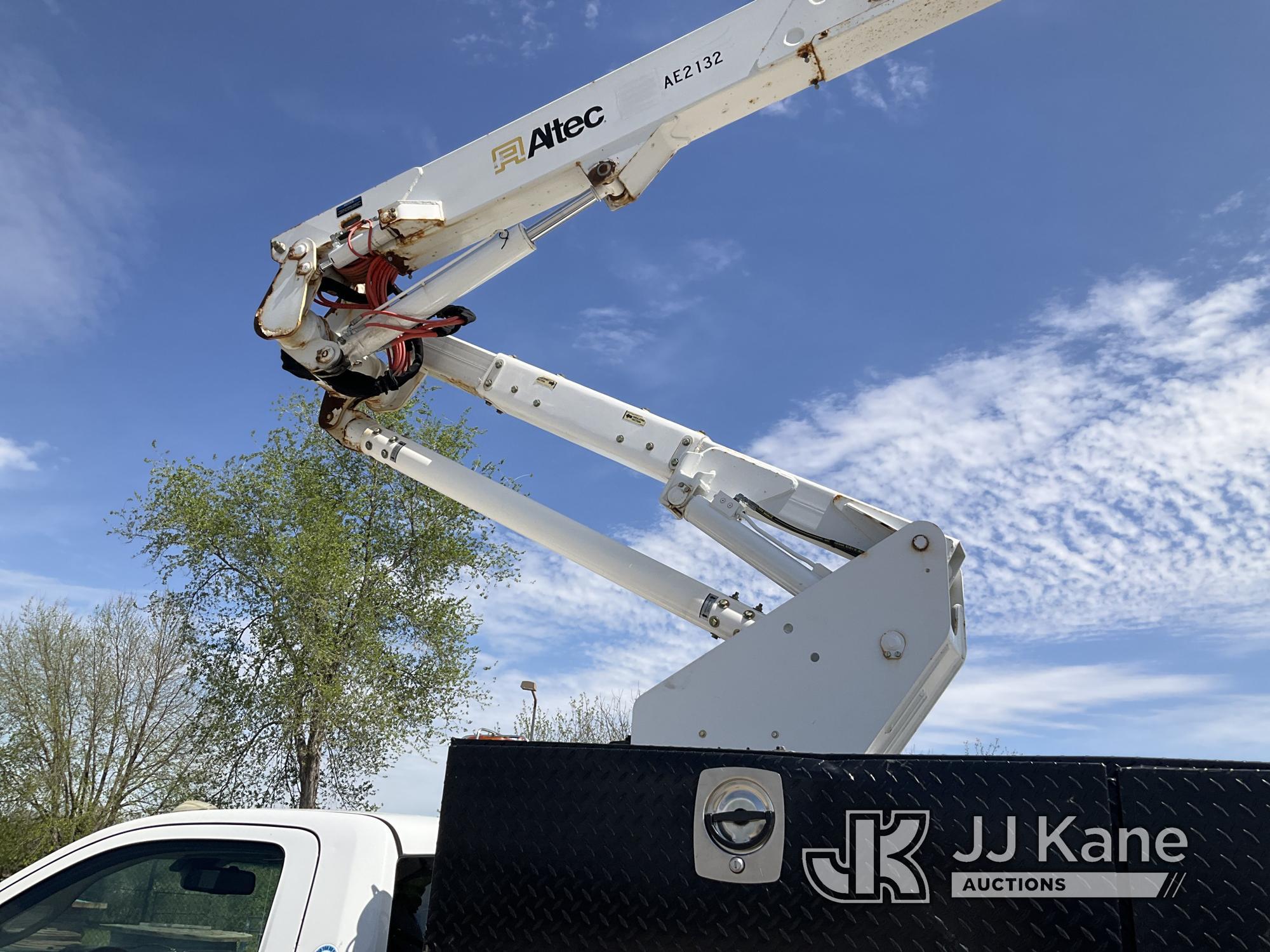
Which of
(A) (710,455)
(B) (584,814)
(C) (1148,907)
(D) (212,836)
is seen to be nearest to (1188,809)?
(C) (1148,907)

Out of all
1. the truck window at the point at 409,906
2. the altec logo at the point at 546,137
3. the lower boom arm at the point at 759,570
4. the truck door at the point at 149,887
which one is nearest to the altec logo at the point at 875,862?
the truck window at the point at 409,906

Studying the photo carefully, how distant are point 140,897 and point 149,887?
0.05 metres

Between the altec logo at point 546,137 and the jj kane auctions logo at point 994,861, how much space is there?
A: 484 centimetres

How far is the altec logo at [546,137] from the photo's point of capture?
6145mm

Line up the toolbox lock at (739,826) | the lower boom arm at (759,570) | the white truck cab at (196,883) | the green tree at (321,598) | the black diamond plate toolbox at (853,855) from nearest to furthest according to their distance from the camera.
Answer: the black diamond plate toolbox at (853,855)
the toolbox lock at (739,826)
the white truck cab at (196,883)
the lower boom arm at (759,570)
the green tree at (321,598)

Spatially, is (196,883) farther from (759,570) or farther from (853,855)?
(759,570)

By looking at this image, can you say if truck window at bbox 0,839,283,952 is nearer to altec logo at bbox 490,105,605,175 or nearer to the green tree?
altec logo at bbox 490,105,605,175

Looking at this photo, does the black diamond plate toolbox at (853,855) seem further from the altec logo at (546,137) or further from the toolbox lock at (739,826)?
the altec logo at (546,137)

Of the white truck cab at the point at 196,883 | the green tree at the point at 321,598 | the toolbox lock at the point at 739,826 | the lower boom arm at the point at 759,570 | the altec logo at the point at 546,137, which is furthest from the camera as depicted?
the green tree at the point at 321,598

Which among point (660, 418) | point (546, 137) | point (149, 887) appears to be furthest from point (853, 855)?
point (546, 137)

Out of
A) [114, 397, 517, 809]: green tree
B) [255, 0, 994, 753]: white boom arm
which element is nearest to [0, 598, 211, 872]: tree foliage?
[114, 397, 517, 809]: green tree

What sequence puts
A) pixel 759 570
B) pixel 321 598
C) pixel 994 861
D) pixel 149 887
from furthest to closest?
pixel 321 598 → pixel 759 570 → pixel 149 887 → pixel 994 861

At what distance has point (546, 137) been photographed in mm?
6266

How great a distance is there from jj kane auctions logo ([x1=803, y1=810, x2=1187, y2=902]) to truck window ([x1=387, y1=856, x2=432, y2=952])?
4.08 ft
